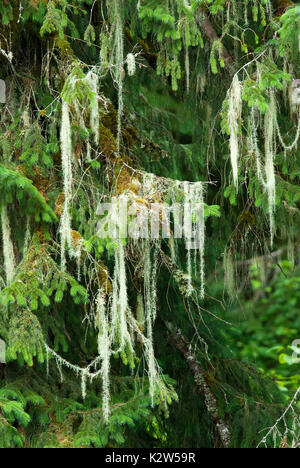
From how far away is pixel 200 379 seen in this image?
6.55 m

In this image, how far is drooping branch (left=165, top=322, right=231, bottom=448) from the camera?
21.2 feet

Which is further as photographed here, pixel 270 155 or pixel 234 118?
pixel 270 155

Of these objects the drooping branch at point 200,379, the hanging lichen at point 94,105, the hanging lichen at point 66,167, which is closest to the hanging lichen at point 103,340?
the hanging lichen at point 66,167

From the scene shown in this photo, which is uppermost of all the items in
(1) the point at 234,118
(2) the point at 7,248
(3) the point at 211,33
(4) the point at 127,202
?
(3) the point at 211,33

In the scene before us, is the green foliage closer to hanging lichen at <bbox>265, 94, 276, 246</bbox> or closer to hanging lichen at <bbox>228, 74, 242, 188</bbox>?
hanging lichen at <bbox>228, 74, 242, 188</bbox>

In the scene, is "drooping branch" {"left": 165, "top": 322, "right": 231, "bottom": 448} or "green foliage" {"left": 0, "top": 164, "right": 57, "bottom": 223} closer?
"green foliage" {"left": 0, "top": 164, "right": 57, "bottom": 223}

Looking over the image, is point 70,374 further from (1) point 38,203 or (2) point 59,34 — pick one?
(2) point 59,34

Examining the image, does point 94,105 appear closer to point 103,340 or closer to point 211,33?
point 103,340

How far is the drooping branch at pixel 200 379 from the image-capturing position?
646 cm

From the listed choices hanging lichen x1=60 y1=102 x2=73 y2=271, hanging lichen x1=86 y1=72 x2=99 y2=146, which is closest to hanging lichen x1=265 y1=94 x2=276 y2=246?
hanging lichen x1=86 y1=72 x2=99 y2=146

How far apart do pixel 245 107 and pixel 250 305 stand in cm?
218

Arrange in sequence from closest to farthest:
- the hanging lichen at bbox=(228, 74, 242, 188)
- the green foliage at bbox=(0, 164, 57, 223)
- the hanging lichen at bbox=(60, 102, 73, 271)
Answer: the green foliage at bbox=(0, 164, 57, 223) < the hanging lichen at bbox=(60, 102, 73, 271) < the hanging lichen at bbox=(228, 74, 242, 188)

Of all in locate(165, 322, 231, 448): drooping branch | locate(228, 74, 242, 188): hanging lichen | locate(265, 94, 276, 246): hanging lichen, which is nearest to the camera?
locate(228, 74, 242, 188): hanging lichen

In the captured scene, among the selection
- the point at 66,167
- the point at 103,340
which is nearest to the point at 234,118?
the point at 66,167
